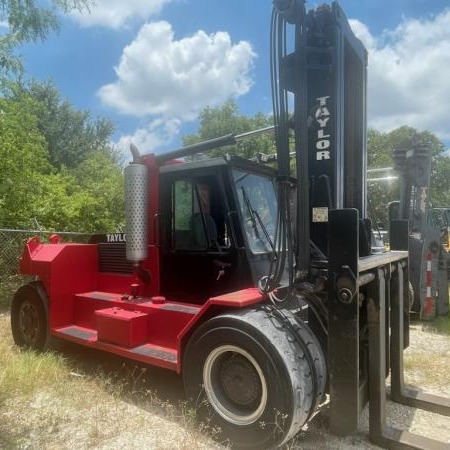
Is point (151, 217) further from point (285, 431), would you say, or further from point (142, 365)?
point (285, 431)

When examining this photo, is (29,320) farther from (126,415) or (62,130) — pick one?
(62,130)

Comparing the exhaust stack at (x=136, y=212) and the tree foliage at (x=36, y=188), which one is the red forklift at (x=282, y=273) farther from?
the tree foliage at (x=36, y=188)

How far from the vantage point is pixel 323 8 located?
136 inches

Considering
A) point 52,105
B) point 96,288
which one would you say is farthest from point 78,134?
point 96,288

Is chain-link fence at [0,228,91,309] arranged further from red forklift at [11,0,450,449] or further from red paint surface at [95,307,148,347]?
red forklift at [11,0,450,449]

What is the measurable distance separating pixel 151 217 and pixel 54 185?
37.5ft

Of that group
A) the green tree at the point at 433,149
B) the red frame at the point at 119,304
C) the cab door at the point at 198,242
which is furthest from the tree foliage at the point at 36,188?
the green tree at the point at 433,149

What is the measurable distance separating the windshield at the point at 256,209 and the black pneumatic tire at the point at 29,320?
3.06 metres

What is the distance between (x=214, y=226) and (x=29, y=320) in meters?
3.30

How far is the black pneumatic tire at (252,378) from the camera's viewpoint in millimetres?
2969

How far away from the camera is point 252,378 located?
10.7 feet

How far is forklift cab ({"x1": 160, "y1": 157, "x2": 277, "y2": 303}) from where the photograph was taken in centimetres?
383

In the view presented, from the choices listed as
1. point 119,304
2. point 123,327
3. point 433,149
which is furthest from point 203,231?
point 433,149

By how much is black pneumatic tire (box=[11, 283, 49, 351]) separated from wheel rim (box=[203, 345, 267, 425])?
284cm
